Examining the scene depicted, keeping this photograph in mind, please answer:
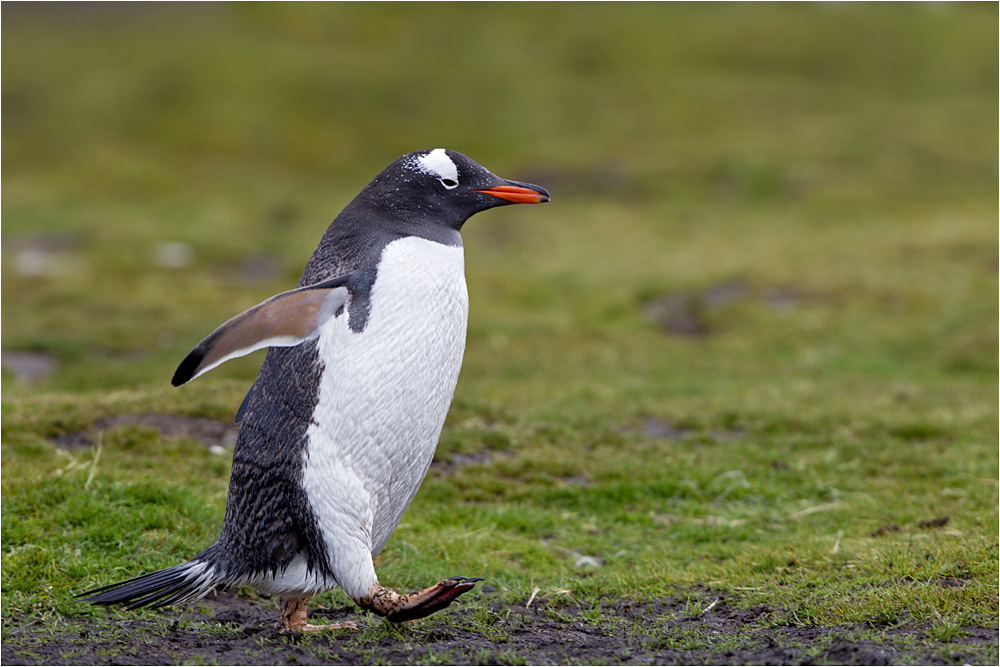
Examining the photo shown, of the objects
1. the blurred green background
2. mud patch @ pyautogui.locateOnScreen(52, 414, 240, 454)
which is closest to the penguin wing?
mud patch @ pyautogui.locateOnScreen(52, 414, 240, 454)

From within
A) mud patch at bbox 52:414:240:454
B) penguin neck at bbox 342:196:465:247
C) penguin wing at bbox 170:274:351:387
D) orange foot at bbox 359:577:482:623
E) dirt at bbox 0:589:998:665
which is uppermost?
penguin neck at bbox 342:196:465:247

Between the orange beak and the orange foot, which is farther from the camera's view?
the orange beak

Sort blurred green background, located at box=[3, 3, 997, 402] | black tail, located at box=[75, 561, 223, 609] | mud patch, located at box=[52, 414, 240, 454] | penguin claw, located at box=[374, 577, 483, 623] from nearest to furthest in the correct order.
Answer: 1. penguin claw, located at box=[374, 577, 483, 623]
2. black tail, located at box=[75, 561, 223, 609]
3. mud patch, located at box=[52, 414, 240, 454]
4. blurred green background, located at box=[3, 3, 997, 402]

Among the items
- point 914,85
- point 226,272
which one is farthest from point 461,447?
point 914,85

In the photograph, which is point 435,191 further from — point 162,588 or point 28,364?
point 28,364

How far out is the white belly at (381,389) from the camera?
4.44 m

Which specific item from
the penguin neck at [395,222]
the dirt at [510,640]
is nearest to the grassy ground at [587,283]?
the dirt at [510,640]

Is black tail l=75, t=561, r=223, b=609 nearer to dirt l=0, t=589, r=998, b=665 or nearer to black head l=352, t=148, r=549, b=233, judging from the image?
dirt l=0, t=589, r=998, b=665

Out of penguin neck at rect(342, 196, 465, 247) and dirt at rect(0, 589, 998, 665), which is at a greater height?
penguin neck at rect(342, 196, 465, 247)

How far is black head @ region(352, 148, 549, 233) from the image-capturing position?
480cm

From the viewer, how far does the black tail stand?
178 inches

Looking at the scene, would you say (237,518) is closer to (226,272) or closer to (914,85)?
(226,272)

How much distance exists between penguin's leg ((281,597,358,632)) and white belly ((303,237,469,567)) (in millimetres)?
400

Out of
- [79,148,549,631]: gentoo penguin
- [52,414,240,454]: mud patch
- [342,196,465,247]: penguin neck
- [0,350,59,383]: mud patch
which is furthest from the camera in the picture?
[0,350,59,383]: mud patch
